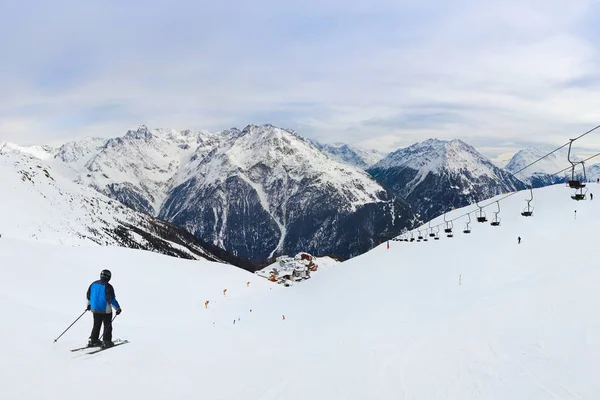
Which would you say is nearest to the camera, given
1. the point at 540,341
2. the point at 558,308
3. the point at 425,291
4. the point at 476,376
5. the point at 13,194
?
the point at 476,376

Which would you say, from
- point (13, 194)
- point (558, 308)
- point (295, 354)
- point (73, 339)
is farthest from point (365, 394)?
point (13, 194)

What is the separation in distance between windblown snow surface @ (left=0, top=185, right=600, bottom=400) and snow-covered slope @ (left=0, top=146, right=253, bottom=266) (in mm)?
62867

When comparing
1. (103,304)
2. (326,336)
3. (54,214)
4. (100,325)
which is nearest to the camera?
(100,325)

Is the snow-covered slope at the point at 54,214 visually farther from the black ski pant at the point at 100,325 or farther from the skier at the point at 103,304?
the black ski pant at the point at 100,325

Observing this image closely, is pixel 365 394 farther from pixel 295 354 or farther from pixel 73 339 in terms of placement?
pixel 73 339

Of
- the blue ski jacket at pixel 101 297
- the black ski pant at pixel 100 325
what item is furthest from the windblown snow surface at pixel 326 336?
the blue ski jacket at pixel 101 297

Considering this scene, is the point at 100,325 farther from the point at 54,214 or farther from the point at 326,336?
the point at 54,214

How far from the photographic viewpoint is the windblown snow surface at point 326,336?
10.3m

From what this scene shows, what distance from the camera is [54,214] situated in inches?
5153

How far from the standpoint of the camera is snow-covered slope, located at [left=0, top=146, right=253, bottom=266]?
100688 mm

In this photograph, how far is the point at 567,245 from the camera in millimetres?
44562

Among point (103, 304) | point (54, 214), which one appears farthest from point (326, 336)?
point (54, 214)

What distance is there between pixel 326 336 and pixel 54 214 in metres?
132

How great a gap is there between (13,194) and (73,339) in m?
135
